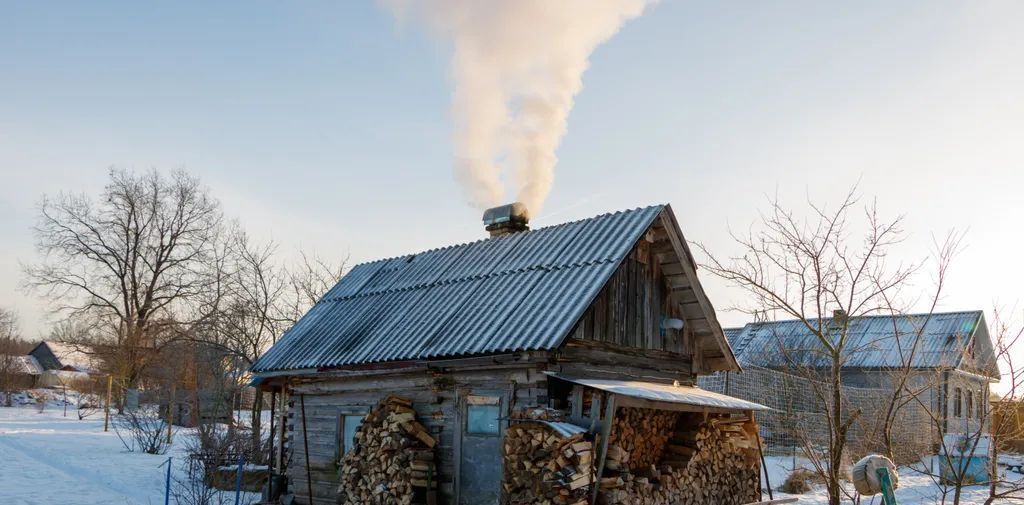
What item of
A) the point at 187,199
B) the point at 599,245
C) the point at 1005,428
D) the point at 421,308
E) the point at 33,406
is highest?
the point at 187,199

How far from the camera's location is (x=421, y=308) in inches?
543

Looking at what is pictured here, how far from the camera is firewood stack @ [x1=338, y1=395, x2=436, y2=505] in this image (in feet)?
37.0

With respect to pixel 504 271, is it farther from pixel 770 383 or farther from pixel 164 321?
pixel 164 321

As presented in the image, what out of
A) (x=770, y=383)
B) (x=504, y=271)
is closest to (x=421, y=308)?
(x=504, y=271)

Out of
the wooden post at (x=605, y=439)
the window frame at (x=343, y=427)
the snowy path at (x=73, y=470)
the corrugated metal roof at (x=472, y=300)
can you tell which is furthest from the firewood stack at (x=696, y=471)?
the snowy path at (x=73, y=470)

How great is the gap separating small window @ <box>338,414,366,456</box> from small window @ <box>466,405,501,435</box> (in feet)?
9.11

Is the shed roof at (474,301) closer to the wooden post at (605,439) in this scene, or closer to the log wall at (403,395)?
the log wall at (403,395)

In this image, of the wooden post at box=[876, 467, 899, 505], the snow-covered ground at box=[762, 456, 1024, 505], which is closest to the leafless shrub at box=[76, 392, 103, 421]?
the snow-covered ground at box=[762, 456, 1024, 505]

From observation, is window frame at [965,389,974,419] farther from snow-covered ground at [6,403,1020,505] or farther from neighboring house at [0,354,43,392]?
neighboring house at [0,354,43,392]

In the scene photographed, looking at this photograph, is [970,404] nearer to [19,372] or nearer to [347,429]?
[347,429]

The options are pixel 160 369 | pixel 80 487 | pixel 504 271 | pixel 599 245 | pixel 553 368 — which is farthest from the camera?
pixel 160 369

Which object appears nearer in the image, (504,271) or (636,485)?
(636,485)

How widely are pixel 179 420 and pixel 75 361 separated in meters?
38.9

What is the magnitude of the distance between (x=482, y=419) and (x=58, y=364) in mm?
64482
